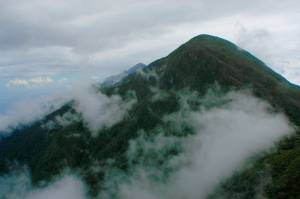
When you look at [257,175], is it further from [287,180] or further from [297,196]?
[297,196]

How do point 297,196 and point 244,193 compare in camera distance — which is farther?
point 244,193

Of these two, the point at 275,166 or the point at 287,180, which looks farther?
the point at 275,166

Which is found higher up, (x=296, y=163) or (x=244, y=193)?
(x=296, y=163)

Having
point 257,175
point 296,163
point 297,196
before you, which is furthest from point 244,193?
point 297,196

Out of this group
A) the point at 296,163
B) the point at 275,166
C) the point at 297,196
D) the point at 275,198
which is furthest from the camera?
the point at 275,166

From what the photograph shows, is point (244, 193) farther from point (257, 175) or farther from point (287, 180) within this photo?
point (287, 180)

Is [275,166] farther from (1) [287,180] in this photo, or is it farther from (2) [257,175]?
(1) [287,180]

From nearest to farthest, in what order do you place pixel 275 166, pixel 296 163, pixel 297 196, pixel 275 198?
1. pixel 297 196
2. pixel 275 198
3. pixel 296 163
4. pixel 275 166

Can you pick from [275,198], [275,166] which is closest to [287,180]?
[275,198]
